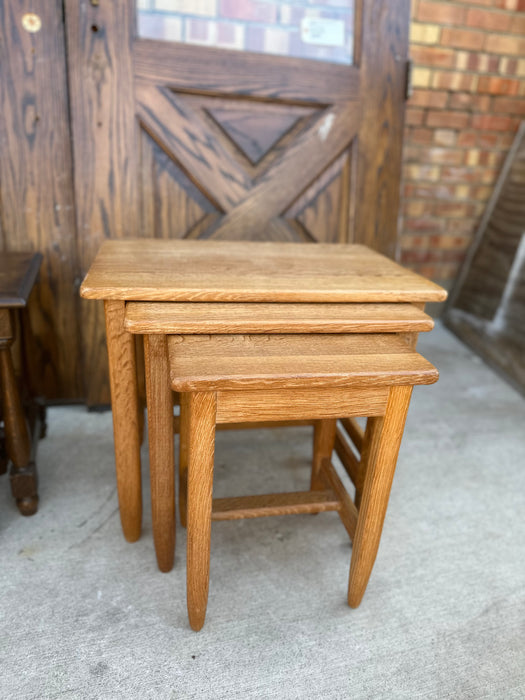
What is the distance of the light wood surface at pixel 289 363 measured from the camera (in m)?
0.99

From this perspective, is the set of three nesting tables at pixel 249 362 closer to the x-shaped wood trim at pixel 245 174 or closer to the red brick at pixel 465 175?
the x-shaped wood trim at pixel 245 174

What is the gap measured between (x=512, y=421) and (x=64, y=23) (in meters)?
2.31

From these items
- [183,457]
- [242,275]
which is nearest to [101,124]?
[242,275]

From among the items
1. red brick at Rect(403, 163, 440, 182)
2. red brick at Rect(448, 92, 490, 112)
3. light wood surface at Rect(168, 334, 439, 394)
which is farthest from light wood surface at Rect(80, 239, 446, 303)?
red brick at Rect(448, 92, 490, 112)

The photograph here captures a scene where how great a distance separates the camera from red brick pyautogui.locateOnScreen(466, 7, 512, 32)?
3.01 metres

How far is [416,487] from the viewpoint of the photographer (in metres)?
1.83

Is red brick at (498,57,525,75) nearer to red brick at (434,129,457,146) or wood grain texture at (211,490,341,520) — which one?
red brick at (434,129,457,146)

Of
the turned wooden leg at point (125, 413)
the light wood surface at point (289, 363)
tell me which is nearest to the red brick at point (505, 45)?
the light wood surface at point (289, 363)

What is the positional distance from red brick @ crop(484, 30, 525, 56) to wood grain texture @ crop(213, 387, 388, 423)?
2.94 metres

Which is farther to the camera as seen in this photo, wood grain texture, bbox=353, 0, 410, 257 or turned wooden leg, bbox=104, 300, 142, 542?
wood grain texture, bbox=353, 0, 410, 257

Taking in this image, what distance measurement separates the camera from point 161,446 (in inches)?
50.9

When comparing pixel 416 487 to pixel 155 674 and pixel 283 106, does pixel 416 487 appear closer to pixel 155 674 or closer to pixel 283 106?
pixel 155 674

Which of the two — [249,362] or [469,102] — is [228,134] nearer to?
[249,362]

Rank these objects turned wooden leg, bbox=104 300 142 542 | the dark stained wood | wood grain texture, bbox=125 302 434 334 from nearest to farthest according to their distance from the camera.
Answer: wood grain texture, bbox=125 302 434 334 < turned wooden leg, bbox=104 300 142 542 < the dark stained wood
